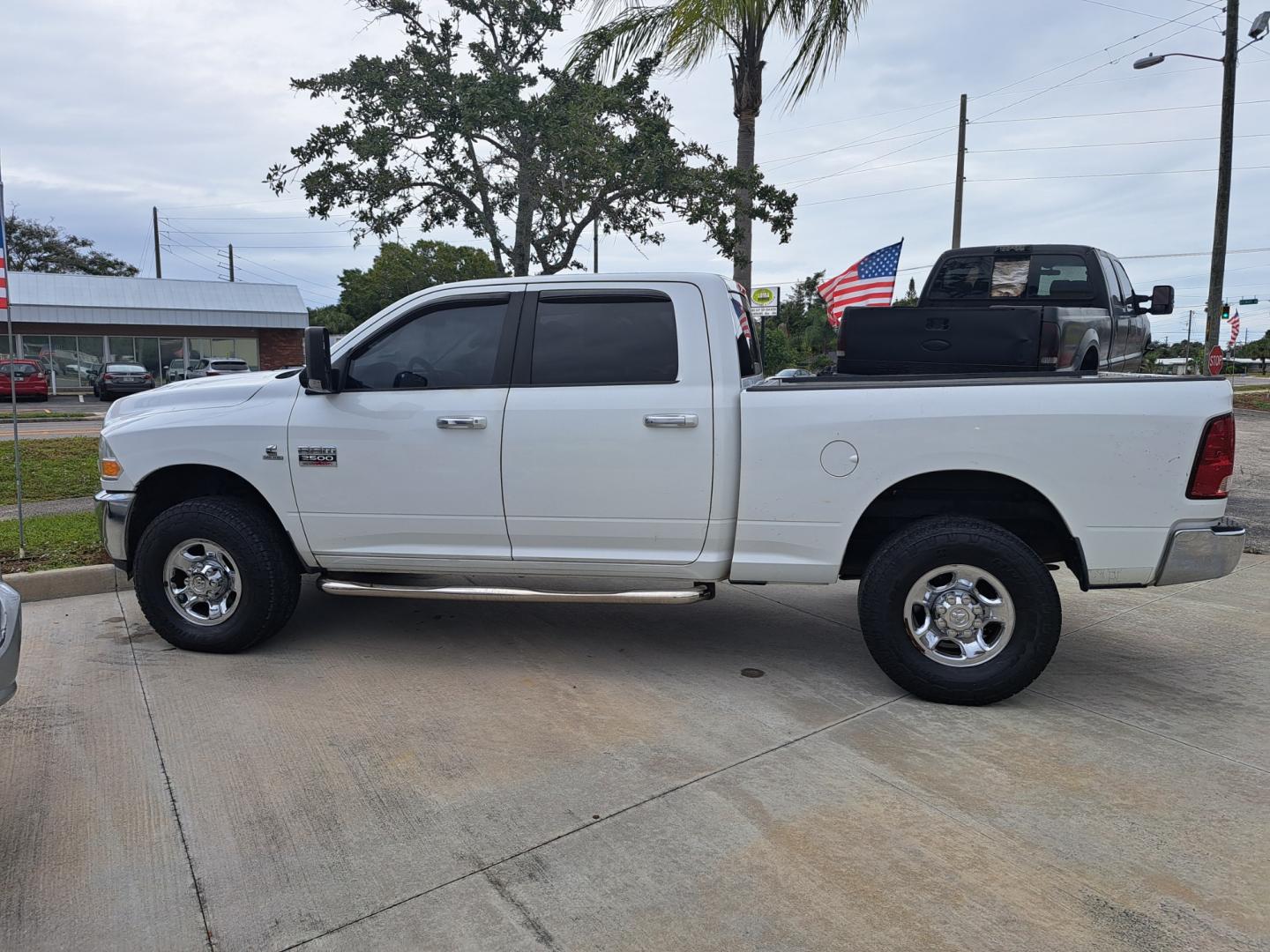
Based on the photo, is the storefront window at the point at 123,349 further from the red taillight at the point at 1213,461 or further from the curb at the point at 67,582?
the red taillight at the point at 1213,461

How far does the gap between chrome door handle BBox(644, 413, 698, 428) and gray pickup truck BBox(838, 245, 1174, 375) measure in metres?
1.86

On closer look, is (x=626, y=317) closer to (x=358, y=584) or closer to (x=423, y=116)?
(x=358, y=584)

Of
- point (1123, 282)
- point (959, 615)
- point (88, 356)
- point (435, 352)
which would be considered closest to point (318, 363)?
point (435, 352)

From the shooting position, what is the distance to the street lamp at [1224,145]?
17250 millimetres

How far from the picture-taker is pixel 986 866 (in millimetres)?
2938

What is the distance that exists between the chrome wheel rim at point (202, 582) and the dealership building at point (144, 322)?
35.0 metres

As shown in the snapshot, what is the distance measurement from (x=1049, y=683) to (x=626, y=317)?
279cm

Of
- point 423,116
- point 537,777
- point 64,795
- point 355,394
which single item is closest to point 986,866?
point 537,777

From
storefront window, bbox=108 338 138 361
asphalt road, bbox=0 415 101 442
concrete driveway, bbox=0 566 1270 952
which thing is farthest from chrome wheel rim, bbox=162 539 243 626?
storefront window, bbox=108 338 138 361

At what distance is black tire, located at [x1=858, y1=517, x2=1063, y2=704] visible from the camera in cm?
407

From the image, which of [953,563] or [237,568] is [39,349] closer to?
[237,568]

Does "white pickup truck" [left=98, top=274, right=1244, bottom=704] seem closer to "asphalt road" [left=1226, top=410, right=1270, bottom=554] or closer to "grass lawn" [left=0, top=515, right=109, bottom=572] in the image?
"grass lawn" [left=0, top=515, right=109, bottom=572]

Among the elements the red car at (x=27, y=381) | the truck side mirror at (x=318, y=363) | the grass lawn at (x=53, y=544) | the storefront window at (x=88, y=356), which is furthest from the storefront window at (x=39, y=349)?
the truck side mirror at (x=318, y=363)

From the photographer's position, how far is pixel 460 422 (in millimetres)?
4613
